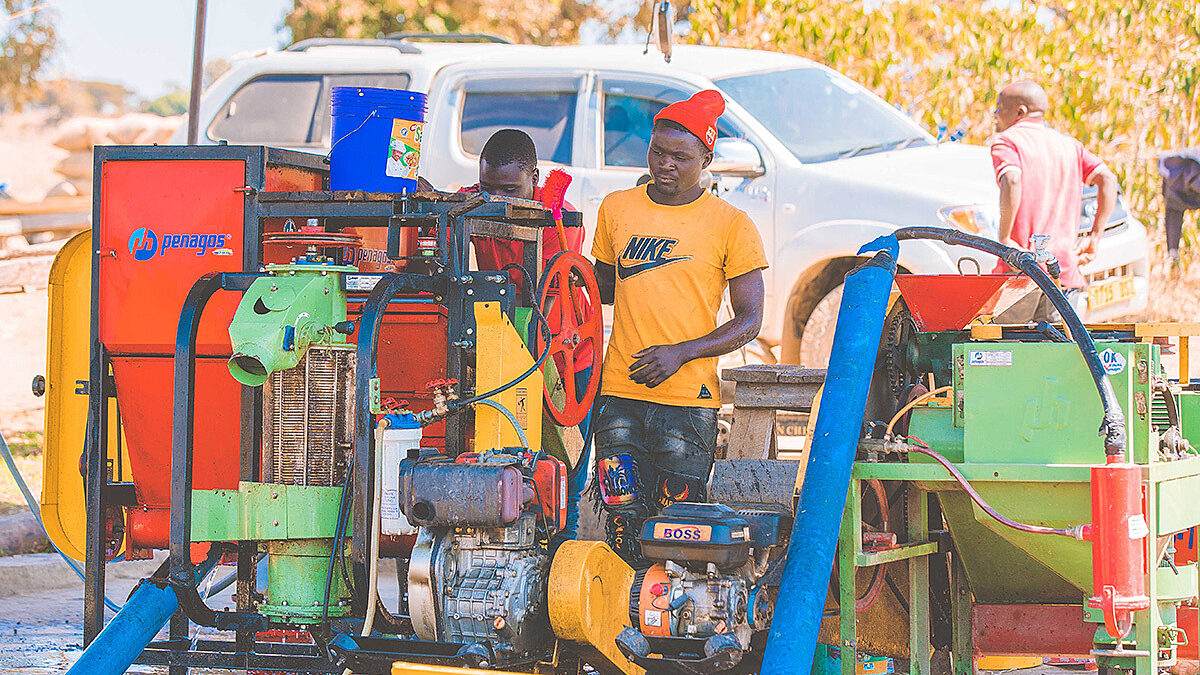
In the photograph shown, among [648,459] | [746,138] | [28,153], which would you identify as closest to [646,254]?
→ [648,459]

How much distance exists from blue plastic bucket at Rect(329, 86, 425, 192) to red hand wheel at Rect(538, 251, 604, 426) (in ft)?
1.92

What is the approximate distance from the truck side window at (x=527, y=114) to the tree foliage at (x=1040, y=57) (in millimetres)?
4267

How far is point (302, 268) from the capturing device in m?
3.88

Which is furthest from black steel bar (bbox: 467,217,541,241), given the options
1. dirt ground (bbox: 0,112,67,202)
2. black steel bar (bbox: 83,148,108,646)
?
dirt ground (bbox: 0,112,67,202)

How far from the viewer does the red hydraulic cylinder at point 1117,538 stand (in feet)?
11.6

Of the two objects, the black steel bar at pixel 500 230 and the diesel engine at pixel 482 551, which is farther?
the black steel bar at pixel 500 230

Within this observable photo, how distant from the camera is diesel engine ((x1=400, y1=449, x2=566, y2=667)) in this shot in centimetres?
362

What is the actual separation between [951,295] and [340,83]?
5616 millimetres

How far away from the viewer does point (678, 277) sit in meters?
4.61

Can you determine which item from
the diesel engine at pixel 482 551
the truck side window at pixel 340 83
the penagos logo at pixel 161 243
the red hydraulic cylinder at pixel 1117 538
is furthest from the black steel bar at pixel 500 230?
the truck side window at pixel 340 83

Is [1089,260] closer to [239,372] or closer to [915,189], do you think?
[915,189]

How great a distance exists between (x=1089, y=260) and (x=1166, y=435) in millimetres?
3625

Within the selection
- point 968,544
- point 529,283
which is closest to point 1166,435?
point 968,544

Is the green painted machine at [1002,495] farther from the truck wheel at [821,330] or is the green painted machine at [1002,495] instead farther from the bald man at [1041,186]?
the truck wheel at [821,330]
